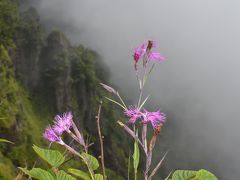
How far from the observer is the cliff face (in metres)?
98.9

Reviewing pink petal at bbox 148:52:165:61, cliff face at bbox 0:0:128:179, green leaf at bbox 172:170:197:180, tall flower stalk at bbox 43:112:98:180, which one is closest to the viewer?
green leaf at bbox 172:170:197:180

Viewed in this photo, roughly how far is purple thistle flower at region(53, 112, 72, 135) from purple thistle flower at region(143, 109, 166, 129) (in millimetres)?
436

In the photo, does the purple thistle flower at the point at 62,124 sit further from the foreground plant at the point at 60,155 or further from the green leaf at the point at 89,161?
the green leaf at the point at 89,161

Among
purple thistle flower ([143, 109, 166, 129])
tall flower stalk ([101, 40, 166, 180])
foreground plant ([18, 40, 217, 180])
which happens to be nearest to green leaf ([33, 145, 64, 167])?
foreground plant ([18, 40, 217, 180])

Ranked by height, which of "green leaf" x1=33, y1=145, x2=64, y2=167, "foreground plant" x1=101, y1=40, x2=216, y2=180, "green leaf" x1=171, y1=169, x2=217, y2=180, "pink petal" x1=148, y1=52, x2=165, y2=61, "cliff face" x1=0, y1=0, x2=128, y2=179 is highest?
"pink petal" x1=148, y1=52, x2=165, y2=61

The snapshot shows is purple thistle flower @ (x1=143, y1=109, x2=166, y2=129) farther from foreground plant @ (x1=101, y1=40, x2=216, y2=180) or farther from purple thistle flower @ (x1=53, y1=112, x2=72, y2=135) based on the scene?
purple thistle flower @ (x1=53, y1=112, x2=72, y2=135)

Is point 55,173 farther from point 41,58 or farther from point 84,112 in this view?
point 84,112

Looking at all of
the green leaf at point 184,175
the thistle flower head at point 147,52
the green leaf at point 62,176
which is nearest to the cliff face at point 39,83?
the thistle flower head at point 147,52

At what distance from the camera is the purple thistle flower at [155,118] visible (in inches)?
109

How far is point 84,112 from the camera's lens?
14662 cm

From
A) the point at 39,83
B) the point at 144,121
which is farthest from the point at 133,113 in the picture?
the point at 39,83

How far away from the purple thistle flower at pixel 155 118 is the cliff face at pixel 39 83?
86667 mm

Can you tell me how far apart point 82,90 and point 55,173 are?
141831 mm

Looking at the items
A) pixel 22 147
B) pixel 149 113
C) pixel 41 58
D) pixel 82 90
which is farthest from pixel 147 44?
→ pixel 82 90
